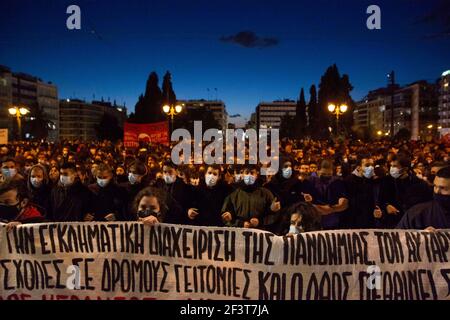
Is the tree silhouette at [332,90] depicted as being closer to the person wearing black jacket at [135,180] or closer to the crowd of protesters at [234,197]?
the crowd of protesters at [234,197]

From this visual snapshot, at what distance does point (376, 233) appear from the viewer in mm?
4367

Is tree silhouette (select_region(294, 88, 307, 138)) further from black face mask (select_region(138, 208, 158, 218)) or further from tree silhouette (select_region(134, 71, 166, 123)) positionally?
black face mask (select_region(138, 208, 158, 218))

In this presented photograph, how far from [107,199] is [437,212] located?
3.90m

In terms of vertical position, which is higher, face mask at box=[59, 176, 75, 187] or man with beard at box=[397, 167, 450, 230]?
face mask at box=[59, 176, 75, 187]

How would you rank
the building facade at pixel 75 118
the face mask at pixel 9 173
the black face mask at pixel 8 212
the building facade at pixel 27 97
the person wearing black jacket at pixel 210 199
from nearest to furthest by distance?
the black face mask at pixel 8 212, the person wearing black jacket at pixel 210 199, the face mask at pixel 9 173, the building facade at pixel 27 97, the building facade at pixel 75 118

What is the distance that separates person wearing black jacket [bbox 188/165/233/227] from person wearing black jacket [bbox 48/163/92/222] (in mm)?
1347

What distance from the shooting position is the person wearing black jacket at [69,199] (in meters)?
5.93

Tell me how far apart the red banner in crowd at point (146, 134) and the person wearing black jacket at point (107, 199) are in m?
12.1

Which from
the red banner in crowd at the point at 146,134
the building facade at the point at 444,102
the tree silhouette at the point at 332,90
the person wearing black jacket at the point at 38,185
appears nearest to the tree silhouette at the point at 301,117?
the tree silhouette at the point at 332,90

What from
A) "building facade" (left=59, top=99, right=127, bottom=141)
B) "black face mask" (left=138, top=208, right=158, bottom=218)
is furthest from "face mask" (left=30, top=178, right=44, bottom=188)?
"building facade" (left=59, top=99, right=127, bottom=141)

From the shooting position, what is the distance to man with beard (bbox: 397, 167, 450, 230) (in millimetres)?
4543

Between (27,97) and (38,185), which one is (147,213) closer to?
(38,185)
